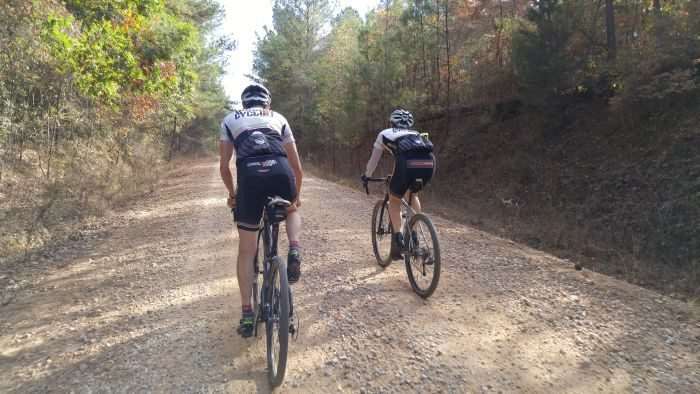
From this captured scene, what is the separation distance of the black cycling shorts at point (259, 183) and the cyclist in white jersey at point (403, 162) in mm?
1781

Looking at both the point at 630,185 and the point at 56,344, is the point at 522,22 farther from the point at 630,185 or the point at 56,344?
the point at 56,344

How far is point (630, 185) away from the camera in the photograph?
10758mm

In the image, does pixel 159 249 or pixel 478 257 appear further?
pixel 159 249

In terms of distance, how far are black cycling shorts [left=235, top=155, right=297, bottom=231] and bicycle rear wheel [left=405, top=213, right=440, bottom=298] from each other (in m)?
1.74

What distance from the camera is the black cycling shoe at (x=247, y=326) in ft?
10.8

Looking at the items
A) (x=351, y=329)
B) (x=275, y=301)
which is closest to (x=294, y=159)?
(x=275, y=301)

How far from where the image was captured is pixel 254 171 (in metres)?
2.88

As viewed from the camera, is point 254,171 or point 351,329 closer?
point 254,171

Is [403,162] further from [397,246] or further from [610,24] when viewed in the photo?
[610,24]

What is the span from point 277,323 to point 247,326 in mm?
626

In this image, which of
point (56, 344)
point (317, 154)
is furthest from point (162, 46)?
point (317, 154)

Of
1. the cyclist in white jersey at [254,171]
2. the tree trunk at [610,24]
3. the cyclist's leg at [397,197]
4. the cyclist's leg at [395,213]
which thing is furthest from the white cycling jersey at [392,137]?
the tree trunk at [610,24]

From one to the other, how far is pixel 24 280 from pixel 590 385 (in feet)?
20.3

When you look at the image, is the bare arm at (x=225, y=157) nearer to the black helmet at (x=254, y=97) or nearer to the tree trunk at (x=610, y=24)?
the black helmet at (x=254, y=97)
